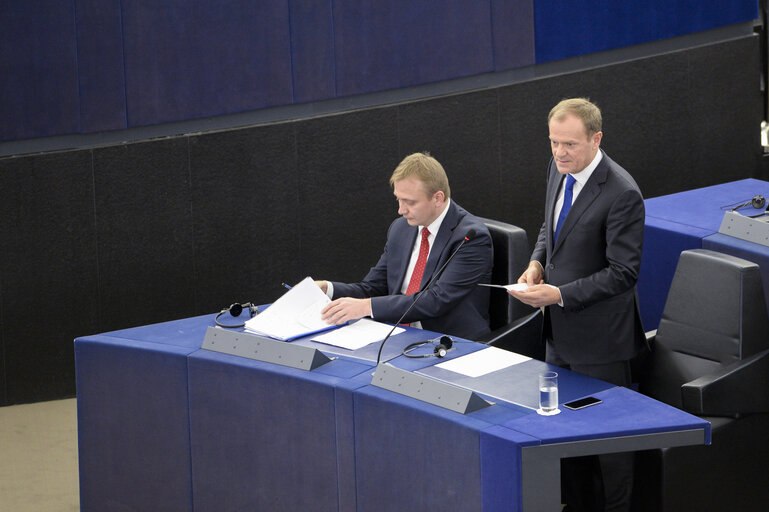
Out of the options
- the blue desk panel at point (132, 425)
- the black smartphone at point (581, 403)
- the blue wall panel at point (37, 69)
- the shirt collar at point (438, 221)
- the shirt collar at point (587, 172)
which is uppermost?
the blue wall panel at point (37, 69)

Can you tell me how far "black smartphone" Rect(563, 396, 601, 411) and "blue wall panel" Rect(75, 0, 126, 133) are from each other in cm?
327

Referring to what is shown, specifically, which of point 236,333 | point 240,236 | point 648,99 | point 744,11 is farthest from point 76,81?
point 744,11

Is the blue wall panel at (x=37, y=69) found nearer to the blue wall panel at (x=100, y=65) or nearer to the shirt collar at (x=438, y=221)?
the blue wall panel at (x=100, y=65)

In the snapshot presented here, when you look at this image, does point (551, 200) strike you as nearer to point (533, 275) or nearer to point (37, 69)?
point (533, 275)

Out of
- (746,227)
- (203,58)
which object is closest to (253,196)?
(203,58)

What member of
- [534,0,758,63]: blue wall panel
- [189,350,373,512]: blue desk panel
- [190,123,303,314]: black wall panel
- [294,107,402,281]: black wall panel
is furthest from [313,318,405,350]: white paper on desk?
[534,0,758,63]: blue wall panel

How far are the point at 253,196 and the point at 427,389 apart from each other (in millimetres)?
2901

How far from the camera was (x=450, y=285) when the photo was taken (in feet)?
12.6

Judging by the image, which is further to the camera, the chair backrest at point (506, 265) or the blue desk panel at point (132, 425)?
the chair backrest at point (506, 265)

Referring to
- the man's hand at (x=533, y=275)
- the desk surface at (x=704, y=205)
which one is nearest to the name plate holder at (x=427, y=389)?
the man's hand at (x=533, y=275)

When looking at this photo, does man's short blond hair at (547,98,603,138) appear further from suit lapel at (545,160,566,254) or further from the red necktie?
the red necktie

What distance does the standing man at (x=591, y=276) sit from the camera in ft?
11.0

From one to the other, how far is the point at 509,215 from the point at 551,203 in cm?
275

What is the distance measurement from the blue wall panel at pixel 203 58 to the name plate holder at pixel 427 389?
280 cm
